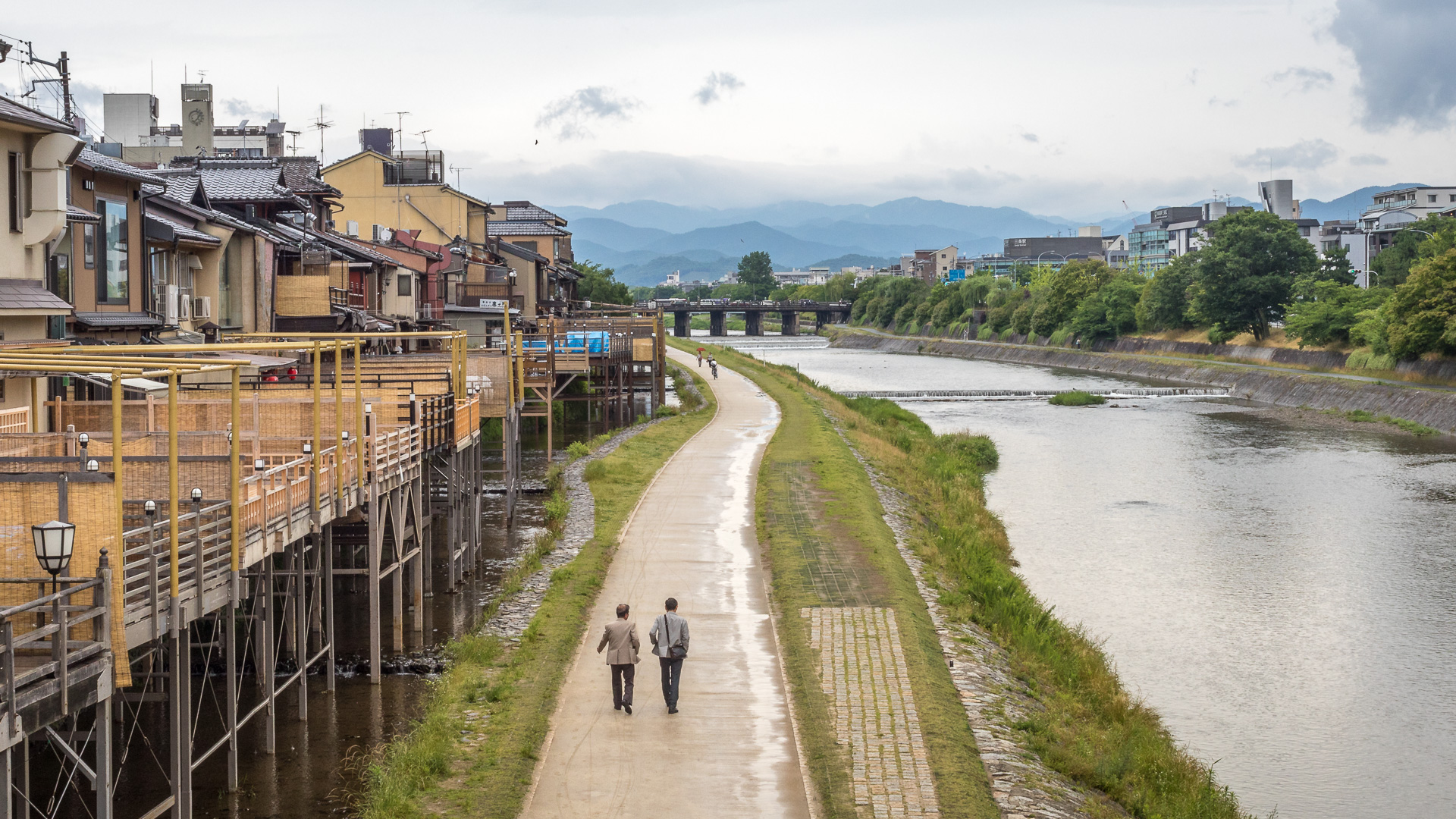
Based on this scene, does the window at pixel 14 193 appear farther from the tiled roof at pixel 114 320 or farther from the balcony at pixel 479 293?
the balcony at pixel 479 293

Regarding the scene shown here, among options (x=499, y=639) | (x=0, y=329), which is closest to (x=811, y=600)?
(x=499, y=639)

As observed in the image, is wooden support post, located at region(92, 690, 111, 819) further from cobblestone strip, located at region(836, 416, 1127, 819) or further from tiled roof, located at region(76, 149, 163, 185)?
tiled roof, located at region(76, 149, 163, 185)

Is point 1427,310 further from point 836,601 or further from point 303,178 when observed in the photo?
point 303,178

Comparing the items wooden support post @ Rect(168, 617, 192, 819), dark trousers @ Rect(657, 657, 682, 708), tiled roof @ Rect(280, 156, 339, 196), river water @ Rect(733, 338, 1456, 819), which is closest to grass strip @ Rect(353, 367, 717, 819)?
dark trousers @ Rect(657, 657, 682, 708)

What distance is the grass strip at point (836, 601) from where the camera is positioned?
1432 cm

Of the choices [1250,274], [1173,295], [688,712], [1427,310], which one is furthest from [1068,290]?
[688,712]

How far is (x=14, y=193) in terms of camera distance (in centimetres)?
2138

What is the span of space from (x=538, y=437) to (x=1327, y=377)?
158 feet

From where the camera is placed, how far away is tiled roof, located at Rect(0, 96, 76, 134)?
20.3 meters

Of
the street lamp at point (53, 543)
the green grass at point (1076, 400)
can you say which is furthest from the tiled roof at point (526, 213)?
the street lamp at point (53, 543)

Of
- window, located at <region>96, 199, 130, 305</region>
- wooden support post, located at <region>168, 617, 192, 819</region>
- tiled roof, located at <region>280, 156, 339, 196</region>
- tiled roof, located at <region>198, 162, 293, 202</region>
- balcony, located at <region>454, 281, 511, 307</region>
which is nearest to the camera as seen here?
wooden support post, located at <region>168, 617, 192, 819</region>

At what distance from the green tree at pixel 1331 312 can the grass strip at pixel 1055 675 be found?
49694mm

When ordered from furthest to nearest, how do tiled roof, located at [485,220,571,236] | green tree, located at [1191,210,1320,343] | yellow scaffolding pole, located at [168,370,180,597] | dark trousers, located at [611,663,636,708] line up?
green tree, located at [1191,210,1320,343]
tiled roof, located at [485,220,571,236]
dark trousers, located at [611,663,636,708]
yellow scaffolding pole, located at [168,370,180,597]

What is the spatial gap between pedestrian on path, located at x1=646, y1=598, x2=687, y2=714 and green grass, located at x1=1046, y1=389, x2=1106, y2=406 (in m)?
62.5
